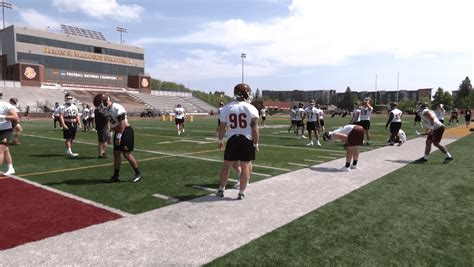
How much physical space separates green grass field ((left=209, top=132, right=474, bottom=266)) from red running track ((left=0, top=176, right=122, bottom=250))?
2.14 metres

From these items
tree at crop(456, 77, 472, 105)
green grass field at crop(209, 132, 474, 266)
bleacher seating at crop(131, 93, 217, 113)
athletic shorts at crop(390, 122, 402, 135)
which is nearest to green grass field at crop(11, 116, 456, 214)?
green grass field at crop(209, 132, 474, 266)

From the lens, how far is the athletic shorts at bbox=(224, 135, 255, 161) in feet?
18.2

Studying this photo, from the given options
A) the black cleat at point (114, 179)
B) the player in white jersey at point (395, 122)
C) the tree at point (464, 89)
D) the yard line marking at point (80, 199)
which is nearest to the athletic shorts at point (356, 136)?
the black cleat at point (114, 179)

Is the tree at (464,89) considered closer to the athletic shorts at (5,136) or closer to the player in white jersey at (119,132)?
the player in white jersey at (119,132)

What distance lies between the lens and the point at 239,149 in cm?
555

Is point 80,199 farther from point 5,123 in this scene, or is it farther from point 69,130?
point 69,130

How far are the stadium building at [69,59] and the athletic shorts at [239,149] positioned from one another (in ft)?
221

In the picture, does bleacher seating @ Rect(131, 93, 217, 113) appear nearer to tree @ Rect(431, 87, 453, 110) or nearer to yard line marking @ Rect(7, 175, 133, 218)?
yard line marking @ Rect(7, 175, 133, 218)

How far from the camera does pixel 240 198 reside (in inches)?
226

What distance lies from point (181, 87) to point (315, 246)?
120559mm

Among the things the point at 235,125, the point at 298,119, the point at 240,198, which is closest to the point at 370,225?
the point at 240,198

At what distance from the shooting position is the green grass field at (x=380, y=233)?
355 cm

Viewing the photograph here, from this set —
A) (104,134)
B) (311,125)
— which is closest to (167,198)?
(104,134)

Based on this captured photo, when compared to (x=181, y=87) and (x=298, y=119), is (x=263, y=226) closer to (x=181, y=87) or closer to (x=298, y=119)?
(x=298, y=119)
